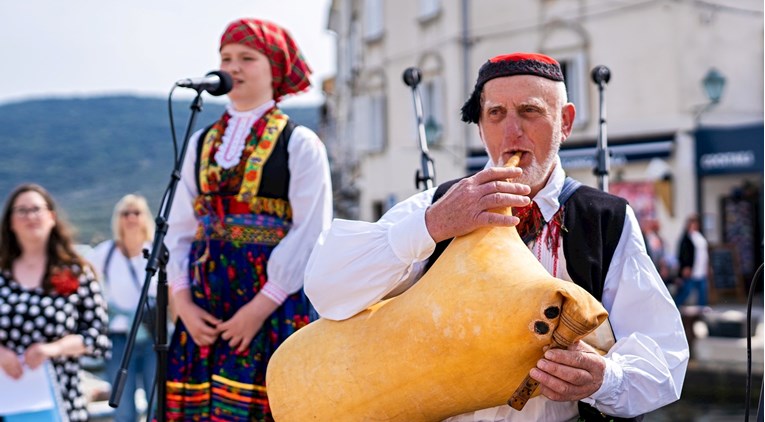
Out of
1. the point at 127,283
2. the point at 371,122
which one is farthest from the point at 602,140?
the point at 371,122

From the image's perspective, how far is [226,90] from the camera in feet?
9.69

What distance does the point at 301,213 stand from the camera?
2.97 meters

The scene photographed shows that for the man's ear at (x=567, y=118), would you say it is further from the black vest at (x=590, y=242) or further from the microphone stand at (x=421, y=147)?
the microphone stand at (x=421, y=147)

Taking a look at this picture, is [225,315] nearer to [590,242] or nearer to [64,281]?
[590,242]

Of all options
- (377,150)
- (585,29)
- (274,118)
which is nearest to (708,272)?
(585,29)

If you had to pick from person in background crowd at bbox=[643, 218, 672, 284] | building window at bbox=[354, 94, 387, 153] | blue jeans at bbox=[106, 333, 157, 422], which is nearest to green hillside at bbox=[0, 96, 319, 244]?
building window at bbox=[354, 94, 387, 153]

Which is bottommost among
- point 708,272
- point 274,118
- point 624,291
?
point 708,272

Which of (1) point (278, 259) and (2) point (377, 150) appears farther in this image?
(2) point (377, 150)

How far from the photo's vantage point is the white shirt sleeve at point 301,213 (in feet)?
9.55

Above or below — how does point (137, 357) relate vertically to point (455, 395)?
below

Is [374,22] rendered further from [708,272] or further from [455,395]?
[455,395]

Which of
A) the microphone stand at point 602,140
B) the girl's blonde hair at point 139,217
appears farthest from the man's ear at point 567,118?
the girl's blonde hair at point 139,217

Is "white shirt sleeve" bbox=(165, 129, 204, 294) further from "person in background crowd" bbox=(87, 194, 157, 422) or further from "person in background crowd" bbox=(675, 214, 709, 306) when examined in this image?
"person in background crowd" bbox=(675, 214, 709, 306)

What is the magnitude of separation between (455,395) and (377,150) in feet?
59.0
